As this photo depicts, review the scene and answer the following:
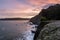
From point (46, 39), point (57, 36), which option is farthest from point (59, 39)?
point (46, 39)

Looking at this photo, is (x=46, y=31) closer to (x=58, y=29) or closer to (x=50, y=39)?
(x=58, y=29)

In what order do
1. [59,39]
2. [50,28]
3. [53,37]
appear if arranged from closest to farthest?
[59,39] < [53,37] < [50,28]

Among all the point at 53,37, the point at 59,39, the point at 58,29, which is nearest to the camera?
the point at 59,39

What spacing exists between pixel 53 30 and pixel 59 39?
1.44 m

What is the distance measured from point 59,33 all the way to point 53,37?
38cm

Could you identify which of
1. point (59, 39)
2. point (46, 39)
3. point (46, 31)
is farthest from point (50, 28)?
point (59, 39)

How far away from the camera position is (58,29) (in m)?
7.80

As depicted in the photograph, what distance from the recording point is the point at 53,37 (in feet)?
23.0

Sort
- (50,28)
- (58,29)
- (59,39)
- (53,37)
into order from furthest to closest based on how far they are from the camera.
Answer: (50,28)
(58,29)
(53,37)
(59,39)

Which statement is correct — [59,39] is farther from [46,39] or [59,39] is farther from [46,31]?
[46,31]

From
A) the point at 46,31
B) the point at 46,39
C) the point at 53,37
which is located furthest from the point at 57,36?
the point at 46,31

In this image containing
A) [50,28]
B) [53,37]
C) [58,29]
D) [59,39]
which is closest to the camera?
[59,39]

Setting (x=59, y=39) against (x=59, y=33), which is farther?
(x=59, y=33)

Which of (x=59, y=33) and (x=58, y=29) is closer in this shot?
(x=59, y=33)
